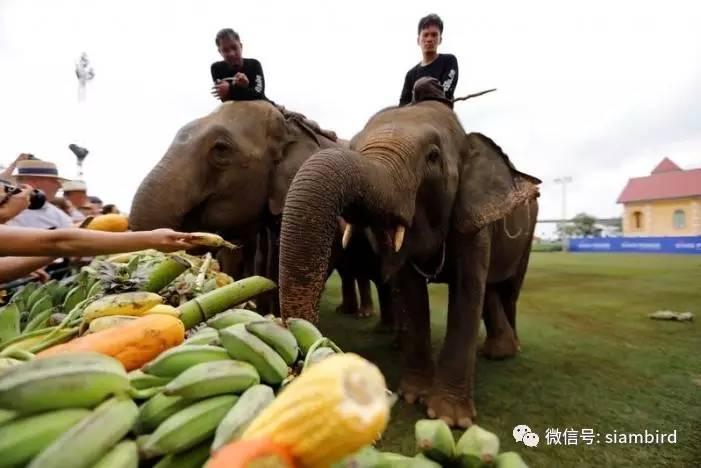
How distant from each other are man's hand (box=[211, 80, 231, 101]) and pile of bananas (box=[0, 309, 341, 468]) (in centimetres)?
358

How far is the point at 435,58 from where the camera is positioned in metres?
4.20

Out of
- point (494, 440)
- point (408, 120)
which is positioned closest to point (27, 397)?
point (494, 440)

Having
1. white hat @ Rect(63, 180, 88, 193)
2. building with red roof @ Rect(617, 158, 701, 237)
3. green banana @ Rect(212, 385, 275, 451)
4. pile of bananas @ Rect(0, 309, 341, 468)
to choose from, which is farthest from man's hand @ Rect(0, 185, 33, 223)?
building with red roof @ Rect(617, 158, 701, 237)

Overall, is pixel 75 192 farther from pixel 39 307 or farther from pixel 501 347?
pixel 501 347

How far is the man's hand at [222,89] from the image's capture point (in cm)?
407

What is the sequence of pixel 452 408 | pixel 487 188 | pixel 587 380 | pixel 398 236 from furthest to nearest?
pixel 587 380, pixel 487 188, pixel 452 408, pixel 398 236

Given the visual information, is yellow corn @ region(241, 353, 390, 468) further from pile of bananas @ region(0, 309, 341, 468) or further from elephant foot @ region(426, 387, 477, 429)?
elephant foot @ region(426, 387, 477, 429)

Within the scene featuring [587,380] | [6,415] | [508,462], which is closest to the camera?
[6,415]

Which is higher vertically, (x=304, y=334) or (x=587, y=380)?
(x=304, y=334)

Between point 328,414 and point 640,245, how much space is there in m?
31.4

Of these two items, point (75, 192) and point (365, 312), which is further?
point (75, 192)

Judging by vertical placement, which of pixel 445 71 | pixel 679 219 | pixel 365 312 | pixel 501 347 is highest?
pixel 445 71

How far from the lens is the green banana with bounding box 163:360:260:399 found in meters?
0.81

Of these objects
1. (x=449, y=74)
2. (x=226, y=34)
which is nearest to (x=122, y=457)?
(x=449, y=74)
